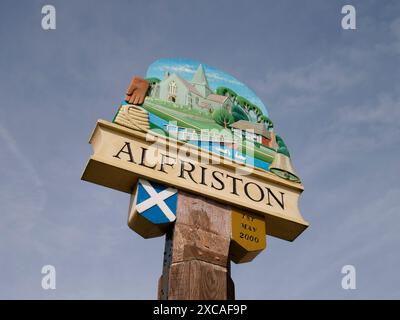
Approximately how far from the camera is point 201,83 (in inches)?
323

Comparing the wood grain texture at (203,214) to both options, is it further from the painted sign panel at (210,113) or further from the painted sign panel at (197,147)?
the painted sign panel at (210,113)

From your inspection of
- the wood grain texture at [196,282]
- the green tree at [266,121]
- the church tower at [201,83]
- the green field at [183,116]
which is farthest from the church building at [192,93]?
the wood grain texture at [196,282]

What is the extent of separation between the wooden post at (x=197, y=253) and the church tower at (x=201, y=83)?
5.92 feet

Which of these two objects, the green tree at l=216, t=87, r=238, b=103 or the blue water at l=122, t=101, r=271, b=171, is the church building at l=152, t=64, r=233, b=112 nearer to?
the green tree at l=216, t=87, r=238, b=103

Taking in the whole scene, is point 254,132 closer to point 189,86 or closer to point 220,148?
point 220,148

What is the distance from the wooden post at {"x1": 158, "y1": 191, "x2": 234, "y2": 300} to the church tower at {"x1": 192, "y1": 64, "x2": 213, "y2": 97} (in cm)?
180

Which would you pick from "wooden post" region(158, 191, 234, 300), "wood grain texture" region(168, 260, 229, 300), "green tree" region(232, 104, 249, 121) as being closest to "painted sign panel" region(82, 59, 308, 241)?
"green tree" region(232, 104, 249, 121)

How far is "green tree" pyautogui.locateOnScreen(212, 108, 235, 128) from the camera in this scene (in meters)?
7.95

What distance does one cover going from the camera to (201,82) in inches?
324

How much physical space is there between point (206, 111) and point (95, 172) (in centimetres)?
194

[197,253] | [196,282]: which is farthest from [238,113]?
[196,282]

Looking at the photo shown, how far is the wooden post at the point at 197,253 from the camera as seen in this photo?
240 inches
